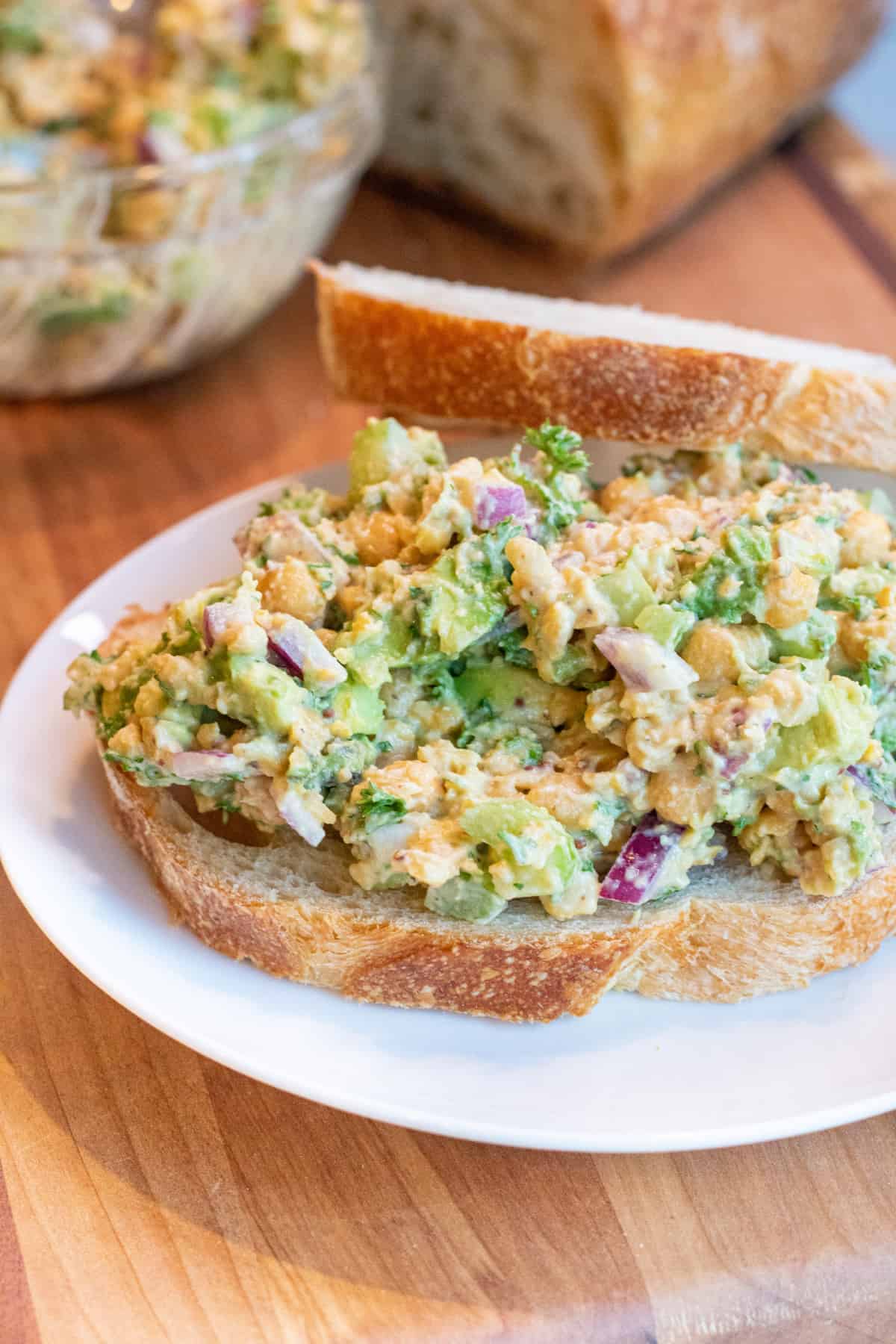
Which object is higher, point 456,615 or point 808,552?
point 808,552

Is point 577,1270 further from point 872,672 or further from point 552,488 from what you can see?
point 552,488

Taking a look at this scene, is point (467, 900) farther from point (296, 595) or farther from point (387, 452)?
point (387, 452)

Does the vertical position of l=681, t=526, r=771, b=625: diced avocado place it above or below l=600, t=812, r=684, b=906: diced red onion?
above

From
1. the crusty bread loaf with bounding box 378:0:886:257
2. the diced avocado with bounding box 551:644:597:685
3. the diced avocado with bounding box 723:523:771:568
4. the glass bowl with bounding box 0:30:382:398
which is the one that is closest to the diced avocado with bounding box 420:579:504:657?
the diced avocado with bounding box 551:644:597:685

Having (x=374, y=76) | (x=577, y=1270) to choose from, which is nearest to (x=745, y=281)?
(x=374, y=76)

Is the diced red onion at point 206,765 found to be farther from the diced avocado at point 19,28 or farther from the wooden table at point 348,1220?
the diced avocado at point 19,28

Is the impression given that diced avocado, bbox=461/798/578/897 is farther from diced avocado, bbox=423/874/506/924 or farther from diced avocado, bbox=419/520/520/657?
diced avocado, bbox=419/520/520/657

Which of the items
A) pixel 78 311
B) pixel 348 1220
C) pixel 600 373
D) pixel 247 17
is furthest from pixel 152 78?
pixel 348 1220
